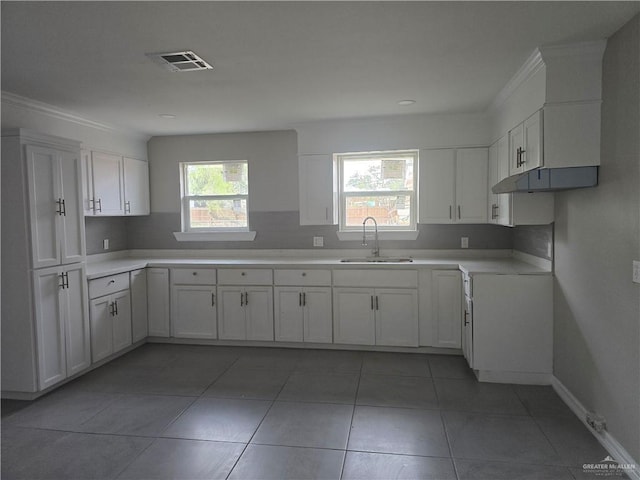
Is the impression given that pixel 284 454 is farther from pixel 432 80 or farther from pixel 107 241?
pixel 107 241

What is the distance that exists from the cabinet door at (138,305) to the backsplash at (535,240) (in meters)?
3.87

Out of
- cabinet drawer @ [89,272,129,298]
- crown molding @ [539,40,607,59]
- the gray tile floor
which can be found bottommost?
the gray tile floor

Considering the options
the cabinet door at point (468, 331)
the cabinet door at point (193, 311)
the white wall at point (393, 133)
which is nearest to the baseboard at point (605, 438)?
the cabinet door at point (468, 331)

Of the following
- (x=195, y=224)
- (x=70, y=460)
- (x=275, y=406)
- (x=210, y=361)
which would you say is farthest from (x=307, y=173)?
(x=70, y=460)

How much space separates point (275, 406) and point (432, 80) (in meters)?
2.67

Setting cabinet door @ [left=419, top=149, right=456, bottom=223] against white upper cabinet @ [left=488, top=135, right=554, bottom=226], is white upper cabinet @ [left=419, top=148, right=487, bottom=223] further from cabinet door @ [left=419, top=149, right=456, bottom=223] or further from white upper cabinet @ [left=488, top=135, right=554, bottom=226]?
white upper cabinet @ [left=488, top=135, right=554, bottom=226]

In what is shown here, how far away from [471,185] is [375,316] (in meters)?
1.64

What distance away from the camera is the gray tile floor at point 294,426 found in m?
2.24

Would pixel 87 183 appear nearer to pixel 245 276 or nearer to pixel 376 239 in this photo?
pixel 245 276

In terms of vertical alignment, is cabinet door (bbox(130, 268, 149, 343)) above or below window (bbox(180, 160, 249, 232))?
below

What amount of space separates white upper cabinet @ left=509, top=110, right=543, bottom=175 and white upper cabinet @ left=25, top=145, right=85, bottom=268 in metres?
3.52

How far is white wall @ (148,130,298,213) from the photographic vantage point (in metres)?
4.75

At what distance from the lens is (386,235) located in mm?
4543

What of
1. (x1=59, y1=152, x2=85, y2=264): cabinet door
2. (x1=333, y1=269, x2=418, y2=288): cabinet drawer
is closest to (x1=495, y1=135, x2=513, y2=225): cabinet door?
(x1=333, y1=269, x2=418, y2=288): cabinet drawer
